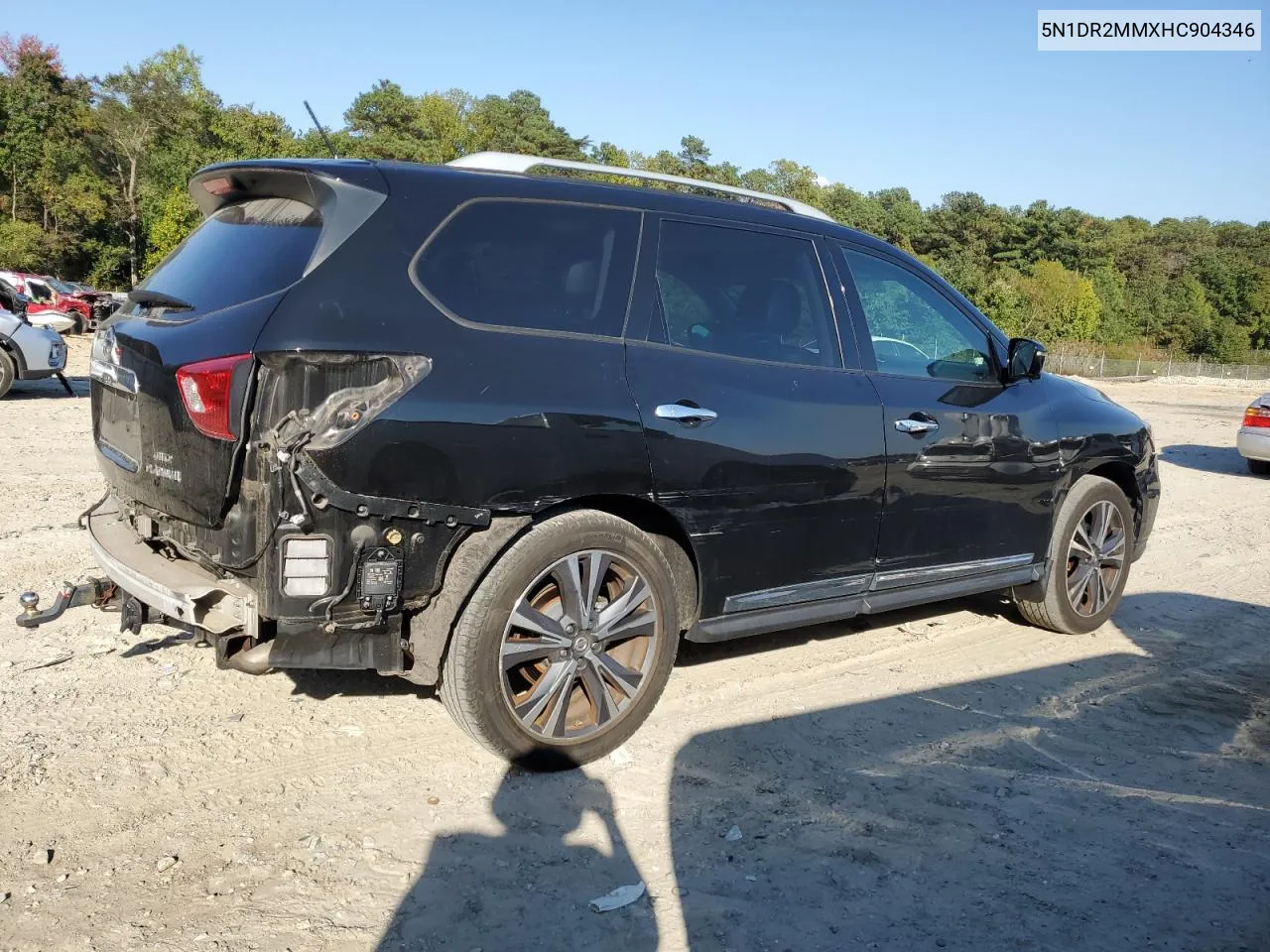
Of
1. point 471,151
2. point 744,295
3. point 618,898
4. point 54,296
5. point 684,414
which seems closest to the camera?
point 618,898

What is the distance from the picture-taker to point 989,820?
3.70 metres

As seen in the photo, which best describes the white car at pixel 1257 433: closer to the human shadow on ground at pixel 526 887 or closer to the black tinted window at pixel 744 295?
the black tinted window at pixel 744 295

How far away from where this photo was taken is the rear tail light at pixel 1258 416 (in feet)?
42.3

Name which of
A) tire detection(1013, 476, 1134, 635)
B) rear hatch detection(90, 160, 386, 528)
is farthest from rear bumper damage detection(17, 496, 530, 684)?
tire detection(1013, 476, 1134, 635)

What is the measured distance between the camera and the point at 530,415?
11.7ft

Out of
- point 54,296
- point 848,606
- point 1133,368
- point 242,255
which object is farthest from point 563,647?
point 1133,368

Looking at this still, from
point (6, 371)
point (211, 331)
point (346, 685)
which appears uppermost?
point (211, 331)

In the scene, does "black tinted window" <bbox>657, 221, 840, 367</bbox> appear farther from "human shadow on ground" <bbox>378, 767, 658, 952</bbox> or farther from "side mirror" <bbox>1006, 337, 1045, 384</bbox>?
"human shadow on ground" <bbox>378, 767, 658, 952</bbox>

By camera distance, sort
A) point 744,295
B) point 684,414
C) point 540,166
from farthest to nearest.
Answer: point 744,295, point 540,166, point 684,414

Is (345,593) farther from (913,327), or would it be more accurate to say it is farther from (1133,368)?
(1133,368)

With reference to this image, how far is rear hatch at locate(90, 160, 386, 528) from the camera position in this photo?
10.8 ft

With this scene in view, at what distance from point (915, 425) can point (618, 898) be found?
8.33 ft

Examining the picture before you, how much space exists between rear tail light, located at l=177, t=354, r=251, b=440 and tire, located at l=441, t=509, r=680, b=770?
3.20ft

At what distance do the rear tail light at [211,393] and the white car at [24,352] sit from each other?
11.8 m
